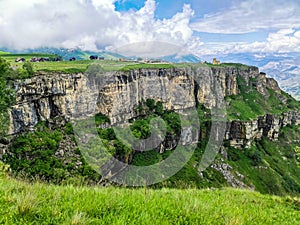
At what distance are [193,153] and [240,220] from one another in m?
73.0

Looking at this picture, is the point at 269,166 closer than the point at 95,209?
No

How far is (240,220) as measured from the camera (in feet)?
16.4

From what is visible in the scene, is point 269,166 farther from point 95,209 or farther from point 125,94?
point 95,209

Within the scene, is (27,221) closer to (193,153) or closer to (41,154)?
(41,154)

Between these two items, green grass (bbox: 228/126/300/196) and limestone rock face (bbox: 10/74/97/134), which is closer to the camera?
limestone rock face (bbox: 10/74/97/134)

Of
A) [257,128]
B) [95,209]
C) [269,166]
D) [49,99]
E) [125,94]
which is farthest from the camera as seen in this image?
[257,128]

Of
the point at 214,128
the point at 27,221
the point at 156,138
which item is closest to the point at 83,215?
the point at 27,221

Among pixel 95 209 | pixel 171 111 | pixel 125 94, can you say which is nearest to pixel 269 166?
pixel 171 111

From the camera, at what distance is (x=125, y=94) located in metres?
67.7

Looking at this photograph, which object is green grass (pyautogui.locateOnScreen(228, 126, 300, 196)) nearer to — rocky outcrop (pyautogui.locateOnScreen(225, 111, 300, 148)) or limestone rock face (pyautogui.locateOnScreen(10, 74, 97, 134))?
rocky outcrop (pyautogui.locateOnScreen(225, 111, 300, 148))

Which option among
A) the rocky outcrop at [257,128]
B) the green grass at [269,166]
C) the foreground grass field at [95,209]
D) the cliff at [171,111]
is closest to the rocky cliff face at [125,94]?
the rocky outcrop at [257,128]

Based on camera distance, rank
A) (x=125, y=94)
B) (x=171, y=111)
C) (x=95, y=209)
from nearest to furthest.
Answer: (x=95, y=209) → (x=125, y=94) → (x=171, y=111)

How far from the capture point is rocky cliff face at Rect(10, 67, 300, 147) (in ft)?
161

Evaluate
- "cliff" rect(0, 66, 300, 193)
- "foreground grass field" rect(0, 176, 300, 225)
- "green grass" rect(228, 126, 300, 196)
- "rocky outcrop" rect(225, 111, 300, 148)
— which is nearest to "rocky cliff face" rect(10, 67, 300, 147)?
"rocky outcrop" rect(225, 111, 300, 148)
